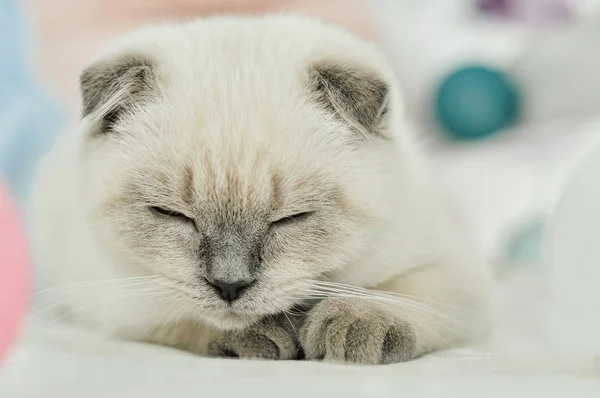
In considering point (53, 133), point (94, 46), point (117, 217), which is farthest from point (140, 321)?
point (94, 46)

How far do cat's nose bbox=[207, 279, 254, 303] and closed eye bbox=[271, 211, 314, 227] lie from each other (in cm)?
10

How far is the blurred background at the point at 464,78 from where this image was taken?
7.38 feet

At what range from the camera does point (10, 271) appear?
1071mm

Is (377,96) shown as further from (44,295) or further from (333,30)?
(44,295)

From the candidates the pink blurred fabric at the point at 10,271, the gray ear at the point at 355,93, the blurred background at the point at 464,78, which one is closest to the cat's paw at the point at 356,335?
the gray ear at the point at 355,93

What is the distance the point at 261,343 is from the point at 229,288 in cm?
12

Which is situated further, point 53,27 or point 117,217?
point 53,27

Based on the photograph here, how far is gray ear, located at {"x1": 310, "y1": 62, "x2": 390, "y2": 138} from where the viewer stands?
1281 mm

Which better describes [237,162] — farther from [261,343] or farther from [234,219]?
[261,343]

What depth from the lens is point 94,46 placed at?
2.45 m

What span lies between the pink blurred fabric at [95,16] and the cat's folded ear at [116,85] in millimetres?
1248

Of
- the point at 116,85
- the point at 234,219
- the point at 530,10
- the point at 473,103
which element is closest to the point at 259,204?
the point at 234,219

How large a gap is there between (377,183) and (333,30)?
1.21 ft

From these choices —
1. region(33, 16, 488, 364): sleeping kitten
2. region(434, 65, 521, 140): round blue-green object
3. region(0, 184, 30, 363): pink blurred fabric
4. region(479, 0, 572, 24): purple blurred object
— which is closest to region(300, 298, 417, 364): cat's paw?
region(33, 16, 488, 364): sleeping kitten
